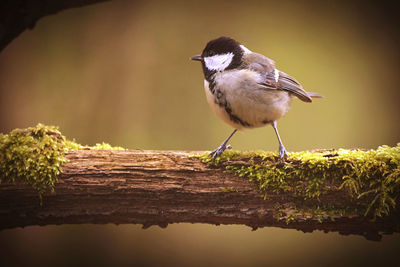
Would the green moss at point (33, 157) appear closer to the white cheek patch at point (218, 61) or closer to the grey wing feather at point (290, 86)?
the white cheek patch at point (218, 61)

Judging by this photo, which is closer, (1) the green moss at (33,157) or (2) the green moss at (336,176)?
(2) the green moss at (336,176)

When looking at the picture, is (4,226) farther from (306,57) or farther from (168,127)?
(306,57)

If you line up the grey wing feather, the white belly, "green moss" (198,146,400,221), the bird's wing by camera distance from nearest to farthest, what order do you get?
"green moss" (198,146,400,221) < the white belly < the bird's wing < the grey wing feather

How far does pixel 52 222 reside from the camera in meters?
1.68

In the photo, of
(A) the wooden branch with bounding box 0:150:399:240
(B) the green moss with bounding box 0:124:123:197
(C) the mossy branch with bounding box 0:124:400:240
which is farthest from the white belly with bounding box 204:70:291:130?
(B) the green moss with bounding box 0:124:123:197

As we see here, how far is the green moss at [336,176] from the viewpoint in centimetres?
153

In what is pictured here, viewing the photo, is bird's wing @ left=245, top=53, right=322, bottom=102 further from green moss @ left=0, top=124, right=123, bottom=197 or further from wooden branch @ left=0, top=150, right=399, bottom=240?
green moss @ left=0, top=124, right=123, bottom=197

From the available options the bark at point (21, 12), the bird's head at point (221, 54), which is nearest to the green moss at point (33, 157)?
the bark at point (21, 12)

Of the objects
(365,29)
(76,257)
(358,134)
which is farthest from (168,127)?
(365,29)

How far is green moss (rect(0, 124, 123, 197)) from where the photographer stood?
164 cm

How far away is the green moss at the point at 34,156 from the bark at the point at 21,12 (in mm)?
669

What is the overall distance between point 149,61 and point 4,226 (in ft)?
8.16

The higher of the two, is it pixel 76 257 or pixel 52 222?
pixel 52 222

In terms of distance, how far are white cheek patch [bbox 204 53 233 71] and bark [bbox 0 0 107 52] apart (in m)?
0.86
